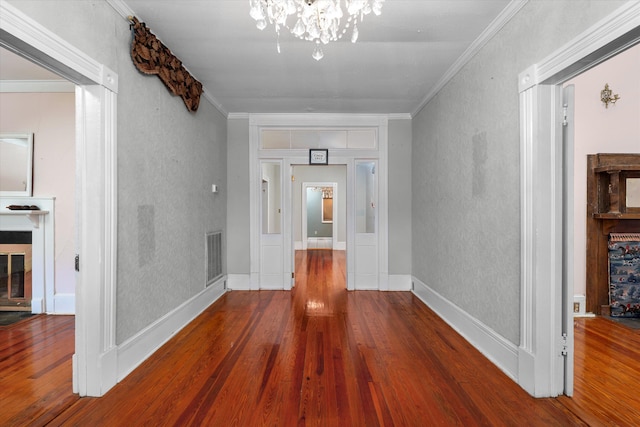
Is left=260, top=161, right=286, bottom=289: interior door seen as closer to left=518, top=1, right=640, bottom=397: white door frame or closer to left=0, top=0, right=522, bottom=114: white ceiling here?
left=0, top=0, right=522, bottom=114: white ceiling

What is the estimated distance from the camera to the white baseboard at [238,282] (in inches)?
179

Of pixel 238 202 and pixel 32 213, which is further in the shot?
pixel 238 202

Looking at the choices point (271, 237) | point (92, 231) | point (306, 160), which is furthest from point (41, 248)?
point (306, 160)

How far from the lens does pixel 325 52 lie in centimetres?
274

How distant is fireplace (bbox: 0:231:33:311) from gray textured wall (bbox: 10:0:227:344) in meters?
1.91

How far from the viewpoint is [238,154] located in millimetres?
4559

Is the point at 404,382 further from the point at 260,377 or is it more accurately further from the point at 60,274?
the point at 60,274

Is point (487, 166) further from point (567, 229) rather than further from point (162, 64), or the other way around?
point (162, 64)

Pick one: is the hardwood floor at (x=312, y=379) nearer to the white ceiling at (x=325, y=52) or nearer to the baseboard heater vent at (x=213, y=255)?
the baseboard heater vent at (x=213, y=255)

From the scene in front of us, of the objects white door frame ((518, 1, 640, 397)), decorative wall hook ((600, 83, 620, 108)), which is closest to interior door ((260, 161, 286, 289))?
white door frame ((518, 1, 640, 397))

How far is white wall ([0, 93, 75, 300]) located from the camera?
11.1ft

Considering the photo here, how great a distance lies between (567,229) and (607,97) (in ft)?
7.90

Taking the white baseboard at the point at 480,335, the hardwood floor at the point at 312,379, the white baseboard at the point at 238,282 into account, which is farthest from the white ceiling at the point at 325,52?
the hardwood floor at the point at 312,379

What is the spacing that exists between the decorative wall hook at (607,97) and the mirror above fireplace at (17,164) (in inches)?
249
